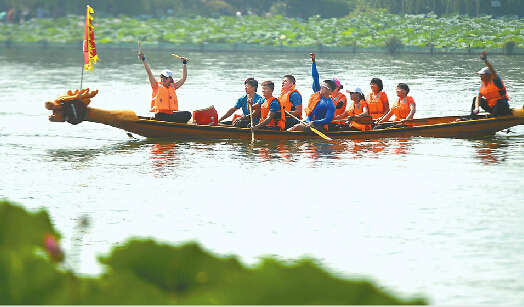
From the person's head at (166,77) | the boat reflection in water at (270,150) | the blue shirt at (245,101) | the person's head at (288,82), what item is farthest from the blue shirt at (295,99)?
the person's head at (166,77)

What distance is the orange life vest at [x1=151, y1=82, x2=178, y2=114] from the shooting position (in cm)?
1619

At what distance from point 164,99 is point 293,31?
33.0 meters

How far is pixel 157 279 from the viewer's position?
6.13 feet

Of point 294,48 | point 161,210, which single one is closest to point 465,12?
point 294,48

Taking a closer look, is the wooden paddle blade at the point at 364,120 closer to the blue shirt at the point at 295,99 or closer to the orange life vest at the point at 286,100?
the blue shirt at the point at 295,99

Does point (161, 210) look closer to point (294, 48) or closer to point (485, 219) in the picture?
point (485, 219)

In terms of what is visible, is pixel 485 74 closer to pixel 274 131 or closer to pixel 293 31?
pixel 274 131

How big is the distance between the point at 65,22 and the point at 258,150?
1509 inches

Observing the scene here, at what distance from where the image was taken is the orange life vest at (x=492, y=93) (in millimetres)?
16172

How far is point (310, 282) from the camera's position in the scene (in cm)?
168

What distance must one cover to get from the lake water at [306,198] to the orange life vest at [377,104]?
0.62 m

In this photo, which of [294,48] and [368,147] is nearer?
[368,147]

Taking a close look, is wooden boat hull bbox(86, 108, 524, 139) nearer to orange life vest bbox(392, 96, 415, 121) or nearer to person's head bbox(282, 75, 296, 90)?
orange life vest bbox(392, 96, 415, 121)

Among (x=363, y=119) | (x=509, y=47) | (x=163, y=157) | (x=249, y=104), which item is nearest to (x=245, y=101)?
(x=249, y=104)
